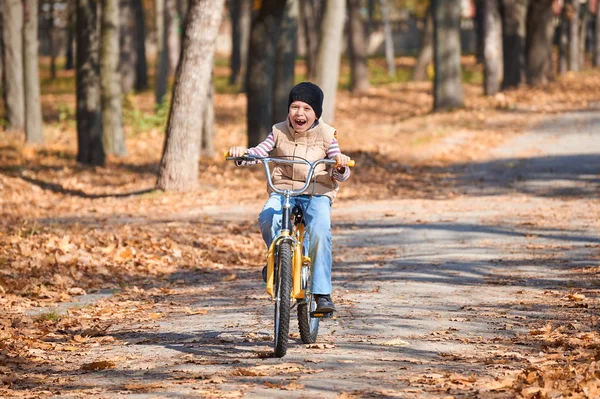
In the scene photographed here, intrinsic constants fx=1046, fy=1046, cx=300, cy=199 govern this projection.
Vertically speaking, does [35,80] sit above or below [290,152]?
above

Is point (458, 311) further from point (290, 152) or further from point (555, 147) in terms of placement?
point (555, 147)

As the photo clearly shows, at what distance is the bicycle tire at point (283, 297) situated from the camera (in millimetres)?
6953

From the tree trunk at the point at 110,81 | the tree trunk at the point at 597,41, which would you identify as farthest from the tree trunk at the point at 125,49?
the tree trunk at the point at 597,41

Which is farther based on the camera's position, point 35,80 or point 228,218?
point 35,80

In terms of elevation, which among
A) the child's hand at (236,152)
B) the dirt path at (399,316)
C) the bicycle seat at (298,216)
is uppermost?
the child's hand at (236,152)

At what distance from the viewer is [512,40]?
36.9 meters

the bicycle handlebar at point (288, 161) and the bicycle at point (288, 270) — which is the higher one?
the bicycle handlebar at point (288, 161)

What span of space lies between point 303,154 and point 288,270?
100cm

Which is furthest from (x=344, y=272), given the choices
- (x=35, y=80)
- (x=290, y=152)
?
(x=35, y=80)

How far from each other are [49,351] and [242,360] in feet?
5.47

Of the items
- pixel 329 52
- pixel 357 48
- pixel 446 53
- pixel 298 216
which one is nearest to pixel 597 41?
pixel 357 48

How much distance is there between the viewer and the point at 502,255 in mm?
12258

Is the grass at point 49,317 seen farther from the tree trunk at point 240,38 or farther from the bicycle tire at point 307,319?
the tree trunk at point 240,38

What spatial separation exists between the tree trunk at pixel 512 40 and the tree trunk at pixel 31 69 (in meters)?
17.6
